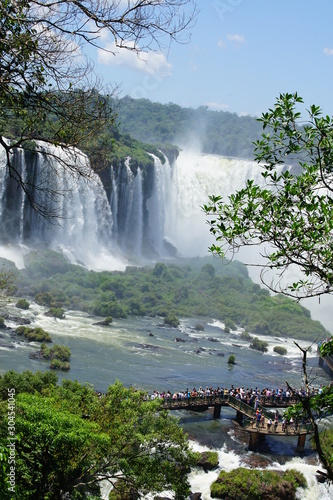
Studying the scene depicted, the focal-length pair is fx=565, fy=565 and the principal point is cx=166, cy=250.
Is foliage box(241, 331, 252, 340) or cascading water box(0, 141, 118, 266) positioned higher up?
cascading water box(0, 141, 118, 266)

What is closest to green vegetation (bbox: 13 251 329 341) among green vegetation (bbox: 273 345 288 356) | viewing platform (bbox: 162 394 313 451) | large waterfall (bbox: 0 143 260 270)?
large waterfall (bbox: 0 143 260 270)

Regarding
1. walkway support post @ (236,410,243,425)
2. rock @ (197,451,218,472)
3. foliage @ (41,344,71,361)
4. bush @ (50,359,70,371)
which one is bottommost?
walkway support post @ (236,410,243,425)

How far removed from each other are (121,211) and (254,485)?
118 feet

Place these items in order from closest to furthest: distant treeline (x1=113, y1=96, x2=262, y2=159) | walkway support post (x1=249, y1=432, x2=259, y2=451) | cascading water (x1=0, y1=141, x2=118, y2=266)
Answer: walkway support post (x1=249, y1=432, x2=259, y2=451) → cascading water (x1=0, y1=141, x2=118, y2=266) → distant treeline (x1=113, y1=96, x2=262, y2=159)

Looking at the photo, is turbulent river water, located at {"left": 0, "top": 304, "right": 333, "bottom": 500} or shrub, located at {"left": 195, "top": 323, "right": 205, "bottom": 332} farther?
shrub, located at {"left": 195, "top": 323, "right": 205, "bottom": 332}

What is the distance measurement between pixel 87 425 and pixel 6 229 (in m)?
30.0

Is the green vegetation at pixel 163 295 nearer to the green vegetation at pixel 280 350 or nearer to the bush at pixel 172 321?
the bush at pixel 172 321

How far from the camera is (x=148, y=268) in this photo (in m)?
44.9

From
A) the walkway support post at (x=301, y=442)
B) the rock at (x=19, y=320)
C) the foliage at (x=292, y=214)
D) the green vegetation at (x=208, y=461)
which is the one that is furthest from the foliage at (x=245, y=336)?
the foliage at (x=292, y=214)

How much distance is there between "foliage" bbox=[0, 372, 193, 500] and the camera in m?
8.28

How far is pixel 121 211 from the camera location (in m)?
48.1

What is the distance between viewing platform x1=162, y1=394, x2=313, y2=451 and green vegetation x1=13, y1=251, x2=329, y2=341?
13.7 meters

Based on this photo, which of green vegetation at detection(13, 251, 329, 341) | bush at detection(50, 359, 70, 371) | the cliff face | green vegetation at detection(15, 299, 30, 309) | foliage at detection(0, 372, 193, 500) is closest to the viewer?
foliage at detection(0, 372, 193, 500)

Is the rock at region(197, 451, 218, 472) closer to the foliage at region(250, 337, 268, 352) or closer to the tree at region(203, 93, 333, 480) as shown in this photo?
the tree at region(203, 93, 333, 480)
